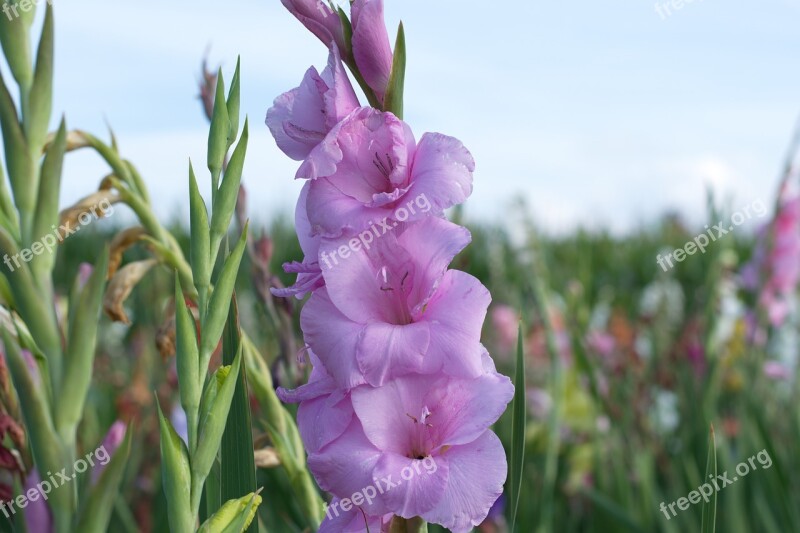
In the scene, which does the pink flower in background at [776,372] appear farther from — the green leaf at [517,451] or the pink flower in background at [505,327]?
the green leaf at [517,451]

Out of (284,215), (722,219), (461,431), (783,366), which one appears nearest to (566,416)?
(722,219)

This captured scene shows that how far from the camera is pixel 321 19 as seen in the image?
1.81 ft

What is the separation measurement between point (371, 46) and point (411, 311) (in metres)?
0.17

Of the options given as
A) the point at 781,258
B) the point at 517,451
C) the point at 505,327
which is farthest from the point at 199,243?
the point at 505,327

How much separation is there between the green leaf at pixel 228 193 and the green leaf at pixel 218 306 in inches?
Result: 0.6

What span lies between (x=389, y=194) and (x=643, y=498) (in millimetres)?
1339

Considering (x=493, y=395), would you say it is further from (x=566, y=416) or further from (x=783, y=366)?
(x=783, y=366)

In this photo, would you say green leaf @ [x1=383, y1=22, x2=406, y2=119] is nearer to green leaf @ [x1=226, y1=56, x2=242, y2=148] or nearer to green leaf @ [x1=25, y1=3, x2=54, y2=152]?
green leaf @ [x1=226, y1=56, x2=242, y2=148]

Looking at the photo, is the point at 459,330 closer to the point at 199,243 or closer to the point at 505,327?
the point at 199,243

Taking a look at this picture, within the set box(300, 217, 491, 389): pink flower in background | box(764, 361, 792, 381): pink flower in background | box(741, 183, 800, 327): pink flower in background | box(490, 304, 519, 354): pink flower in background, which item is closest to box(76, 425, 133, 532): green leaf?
box(300, 217, 491, 389): pink flower in background

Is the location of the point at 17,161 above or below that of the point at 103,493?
above

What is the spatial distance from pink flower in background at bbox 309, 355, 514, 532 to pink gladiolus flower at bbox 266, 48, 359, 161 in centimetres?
17

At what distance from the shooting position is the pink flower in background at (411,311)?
1.63 ft

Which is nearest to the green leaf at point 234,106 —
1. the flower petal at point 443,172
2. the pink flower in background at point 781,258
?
the flower petal at point 443,172
